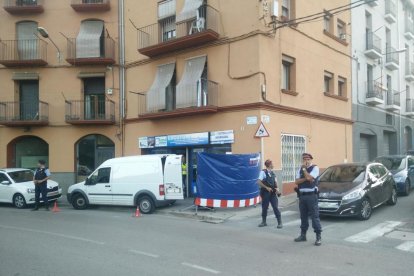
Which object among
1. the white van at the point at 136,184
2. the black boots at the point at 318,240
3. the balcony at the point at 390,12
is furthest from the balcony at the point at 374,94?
the black boots at the point at 318,240

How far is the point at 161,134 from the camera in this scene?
18625 millimetres

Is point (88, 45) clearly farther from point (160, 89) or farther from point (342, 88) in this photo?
point (342, 88)

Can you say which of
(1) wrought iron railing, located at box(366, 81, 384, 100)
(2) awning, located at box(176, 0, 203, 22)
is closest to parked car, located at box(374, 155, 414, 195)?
A: (1) wrought iron railing, located at box(366, 81, 384, 100)

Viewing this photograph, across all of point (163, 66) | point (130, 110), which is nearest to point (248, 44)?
point (163, 66)

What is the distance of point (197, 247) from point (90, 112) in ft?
47.2

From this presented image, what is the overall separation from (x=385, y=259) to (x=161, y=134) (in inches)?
506

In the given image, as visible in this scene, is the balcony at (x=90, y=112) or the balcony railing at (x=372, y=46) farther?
the balcony railing at (x=372, y=46)

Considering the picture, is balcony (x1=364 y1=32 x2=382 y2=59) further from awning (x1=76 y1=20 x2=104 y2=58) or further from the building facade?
awning (x1=76 y1=20 x2=104 y2=58)

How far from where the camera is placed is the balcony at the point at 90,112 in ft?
65.7

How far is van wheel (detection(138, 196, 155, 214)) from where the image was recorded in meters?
13.5

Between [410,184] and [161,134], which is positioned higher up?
[161,134]

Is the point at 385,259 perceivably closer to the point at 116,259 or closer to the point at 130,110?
the point at 116,259

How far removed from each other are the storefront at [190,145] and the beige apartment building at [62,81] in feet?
8.10

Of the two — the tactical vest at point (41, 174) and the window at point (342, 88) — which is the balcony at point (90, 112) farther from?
the window at point (342, 88)
